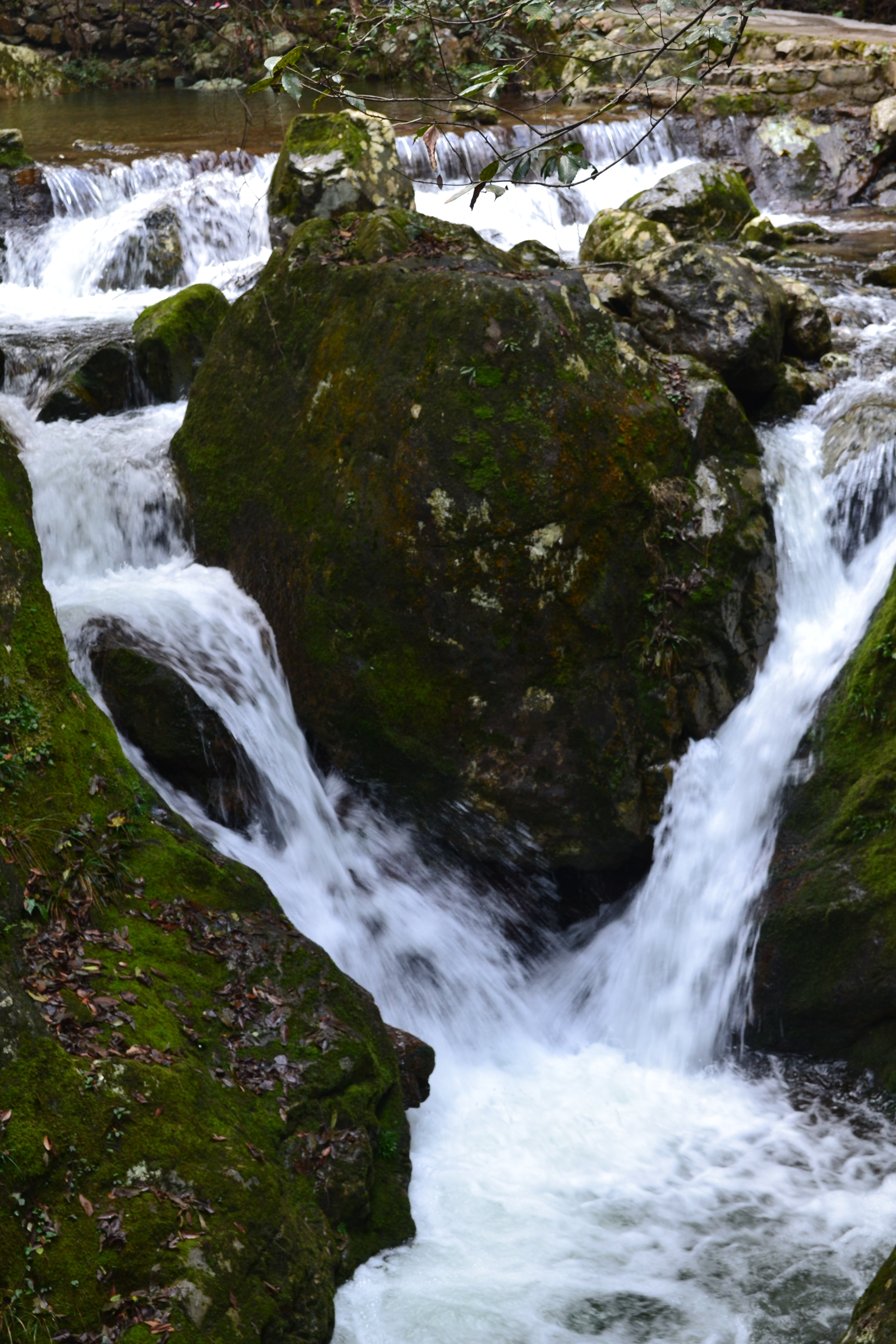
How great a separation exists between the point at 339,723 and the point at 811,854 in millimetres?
2788

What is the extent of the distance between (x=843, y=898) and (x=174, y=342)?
682 cm

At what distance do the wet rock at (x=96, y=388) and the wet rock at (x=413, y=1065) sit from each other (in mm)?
5871

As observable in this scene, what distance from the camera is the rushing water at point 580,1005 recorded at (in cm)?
424

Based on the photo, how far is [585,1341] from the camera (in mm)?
3980

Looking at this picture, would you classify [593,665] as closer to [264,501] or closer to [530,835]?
[530,835]

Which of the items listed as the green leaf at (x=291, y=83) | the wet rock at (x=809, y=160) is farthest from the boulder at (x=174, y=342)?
the wet rock at (x=809, y=160)

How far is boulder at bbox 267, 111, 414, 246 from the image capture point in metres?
11.3

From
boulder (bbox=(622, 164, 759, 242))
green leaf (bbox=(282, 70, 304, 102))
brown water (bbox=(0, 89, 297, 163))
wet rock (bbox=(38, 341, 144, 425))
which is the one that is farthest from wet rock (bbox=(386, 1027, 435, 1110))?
brown water (bbox=(0, 89, 297, 163))

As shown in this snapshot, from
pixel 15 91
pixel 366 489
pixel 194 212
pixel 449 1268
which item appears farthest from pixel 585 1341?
pixel 15 91

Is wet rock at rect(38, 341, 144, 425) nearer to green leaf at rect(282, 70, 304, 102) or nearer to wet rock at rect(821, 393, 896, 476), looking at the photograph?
wet rock at rect(821, 393, 896, 476)

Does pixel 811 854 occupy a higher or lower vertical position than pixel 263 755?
lower

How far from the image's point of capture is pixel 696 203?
37.2ft

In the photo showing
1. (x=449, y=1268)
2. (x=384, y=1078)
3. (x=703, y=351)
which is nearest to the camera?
(x=449, y=1268)

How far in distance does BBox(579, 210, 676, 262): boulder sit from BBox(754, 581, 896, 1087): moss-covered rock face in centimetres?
453
